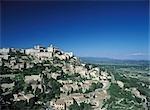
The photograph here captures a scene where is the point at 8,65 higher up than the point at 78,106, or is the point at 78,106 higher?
the point at 8,65

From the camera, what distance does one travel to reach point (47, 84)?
605 centimetres

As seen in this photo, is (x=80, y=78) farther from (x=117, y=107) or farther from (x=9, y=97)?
(x=9, y=97)

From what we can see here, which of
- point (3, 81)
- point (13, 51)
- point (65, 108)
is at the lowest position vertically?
point (65, 108)

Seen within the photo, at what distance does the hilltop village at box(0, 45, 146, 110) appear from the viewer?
474cm

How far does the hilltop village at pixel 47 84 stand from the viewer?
4.74 metres

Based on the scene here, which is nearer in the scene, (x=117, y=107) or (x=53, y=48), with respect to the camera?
(x=117, y=107)

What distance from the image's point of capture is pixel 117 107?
4.84 metres

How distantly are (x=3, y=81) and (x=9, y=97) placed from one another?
0.97m

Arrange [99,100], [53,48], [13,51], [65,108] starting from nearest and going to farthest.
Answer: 1. [65,108]
2. [99,100]
3. [13,51]
4. [53,48]

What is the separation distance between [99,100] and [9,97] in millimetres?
1701

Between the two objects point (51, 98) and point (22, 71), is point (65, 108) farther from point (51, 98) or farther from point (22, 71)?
point (22, 71)

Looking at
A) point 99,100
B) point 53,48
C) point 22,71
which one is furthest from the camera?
point 53,48

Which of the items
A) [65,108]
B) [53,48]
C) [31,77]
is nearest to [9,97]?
[65,108]

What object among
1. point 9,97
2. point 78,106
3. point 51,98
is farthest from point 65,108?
point 9,97
